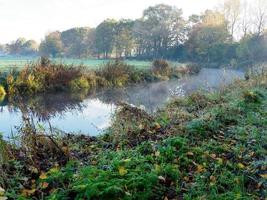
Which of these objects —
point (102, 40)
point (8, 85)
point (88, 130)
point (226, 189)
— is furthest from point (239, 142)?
point (102, 40)

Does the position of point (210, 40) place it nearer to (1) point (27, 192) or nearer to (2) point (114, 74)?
(2) point (114, 74)

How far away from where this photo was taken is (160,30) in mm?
45562

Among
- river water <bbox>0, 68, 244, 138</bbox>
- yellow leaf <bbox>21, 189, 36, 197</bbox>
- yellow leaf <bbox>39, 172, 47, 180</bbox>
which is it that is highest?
yellow leaf <bbox>39, 172, 47, 180</bbox>

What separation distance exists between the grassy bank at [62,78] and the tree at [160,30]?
2375cm

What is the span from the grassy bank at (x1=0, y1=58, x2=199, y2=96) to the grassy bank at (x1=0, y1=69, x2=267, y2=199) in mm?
9603

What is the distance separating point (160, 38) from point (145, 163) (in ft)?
143

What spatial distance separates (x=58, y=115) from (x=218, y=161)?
6743mm

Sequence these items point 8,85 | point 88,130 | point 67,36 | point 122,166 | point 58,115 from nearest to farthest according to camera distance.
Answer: point 122,166 → point 88,130 → point 58,115 → point 8,85 → point 67,36

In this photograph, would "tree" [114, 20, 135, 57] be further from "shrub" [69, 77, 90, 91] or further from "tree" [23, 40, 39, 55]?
"shrub" [69, 77, 90, 91]

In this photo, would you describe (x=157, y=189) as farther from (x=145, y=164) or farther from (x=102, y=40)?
(x=102, y=40)

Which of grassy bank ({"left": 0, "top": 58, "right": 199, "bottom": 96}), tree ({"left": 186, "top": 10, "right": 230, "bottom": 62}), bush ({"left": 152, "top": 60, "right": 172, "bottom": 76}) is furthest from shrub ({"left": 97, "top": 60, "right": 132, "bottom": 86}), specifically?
tree ({"left": 186, "top": 10, "right": 230, "bottom": 62})

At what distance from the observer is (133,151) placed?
4.34 meters

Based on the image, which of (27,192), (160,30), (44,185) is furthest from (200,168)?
(160,30)

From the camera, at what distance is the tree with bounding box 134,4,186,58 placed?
45.6 m
